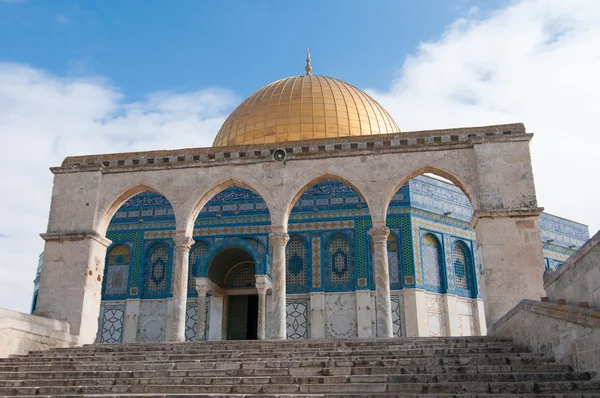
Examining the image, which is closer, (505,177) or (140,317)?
(505,177)

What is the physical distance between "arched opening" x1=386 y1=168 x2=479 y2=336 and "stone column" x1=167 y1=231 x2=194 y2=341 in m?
7.96

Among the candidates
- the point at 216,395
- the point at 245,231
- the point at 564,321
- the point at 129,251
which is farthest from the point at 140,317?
the point at 564,321

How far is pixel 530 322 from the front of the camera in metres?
7.91

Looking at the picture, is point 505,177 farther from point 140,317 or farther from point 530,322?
point 140,317

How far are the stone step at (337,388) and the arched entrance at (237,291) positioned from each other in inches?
424

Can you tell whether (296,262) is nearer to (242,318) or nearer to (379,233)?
(242,318)

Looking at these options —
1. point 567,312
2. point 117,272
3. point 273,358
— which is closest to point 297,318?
point 117,272

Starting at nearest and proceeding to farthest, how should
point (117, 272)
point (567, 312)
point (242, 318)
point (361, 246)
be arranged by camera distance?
1. point (567, 312)
2. point (242, 318)
3. point (361, 246)
4. point (117, 272)

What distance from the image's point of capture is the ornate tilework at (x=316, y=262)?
1883cm

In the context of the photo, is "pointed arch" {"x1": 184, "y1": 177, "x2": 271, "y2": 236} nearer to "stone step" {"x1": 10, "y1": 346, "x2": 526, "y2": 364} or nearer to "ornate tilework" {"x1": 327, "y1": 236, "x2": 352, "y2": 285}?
"stone step" {"x1": 10, "y1": 346, "x2": 526, "y2": 364}

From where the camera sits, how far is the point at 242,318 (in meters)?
19.0

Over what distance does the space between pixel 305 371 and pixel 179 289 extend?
514 centimetres

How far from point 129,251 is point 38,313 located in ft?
27.7

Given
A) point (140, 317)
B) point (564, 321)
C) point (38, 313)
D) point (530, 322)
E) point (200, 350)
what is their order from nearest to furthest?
1. point (564, 321)
2. point (530, 322)
3. point (200, 350)
4. point (38, 313)
5. point (140, 317)
